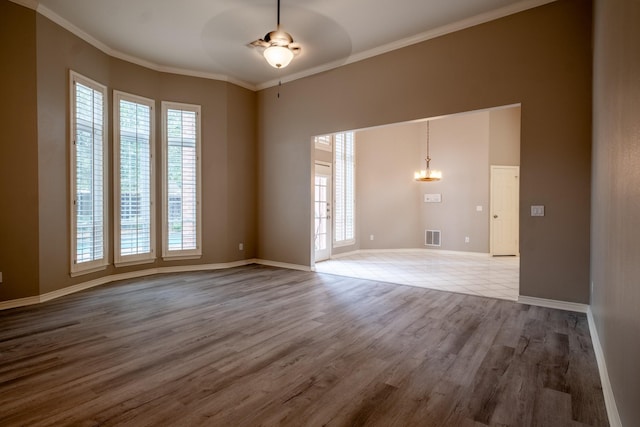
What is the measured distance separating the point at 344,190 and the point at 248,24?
4.61 metres

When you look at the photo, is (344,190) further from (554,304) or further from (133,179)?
(554,304)

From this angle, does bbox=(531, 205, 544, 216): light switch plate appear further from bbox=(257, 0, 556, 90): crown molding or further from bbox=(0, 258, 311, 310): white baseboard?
bbox=(0, 258, 311, 310): white baseboard

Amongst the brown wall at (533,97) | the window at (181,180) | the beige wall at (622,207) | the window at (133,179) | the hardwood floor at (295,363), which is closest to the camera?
the beige wall at (622,207)

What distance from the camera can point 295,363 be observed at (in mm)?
2566

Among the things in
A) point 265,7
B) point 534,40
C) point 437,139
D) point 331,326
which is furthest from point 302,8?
point 437,139

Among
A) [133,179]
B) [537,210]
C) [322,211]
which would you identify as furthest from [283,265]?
[537,210]

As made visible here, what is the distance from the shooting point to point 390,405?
6.68ft

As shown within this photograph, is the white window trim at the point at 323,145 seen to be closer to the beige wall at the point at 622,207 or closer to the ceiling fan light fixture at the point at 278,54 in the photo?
the ceiling fan light fixture at the point at 278,54

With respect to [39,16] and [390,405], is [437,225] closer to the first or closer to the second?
[390,405]

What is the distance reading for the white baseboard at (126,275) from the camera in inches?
157

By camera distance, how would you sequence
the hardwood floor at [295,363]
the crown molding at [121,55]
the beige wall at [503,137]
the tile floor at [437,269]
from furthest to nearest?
1. the beige wall at [503,137]
2. the tile floor at [437,269]
3. the crown molding at [121,55]
4. the hardwood floor at [295,363]

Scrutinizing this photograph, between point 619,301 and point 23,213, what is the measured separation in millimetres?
5736

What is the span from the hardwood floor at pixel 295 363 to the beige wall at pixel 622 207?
1.54ft

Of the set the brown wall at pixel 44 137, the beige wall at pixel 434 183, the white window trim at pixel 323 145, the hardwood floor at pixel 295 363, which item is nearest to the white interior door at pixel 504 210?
the beige wall at pixel 434 183
